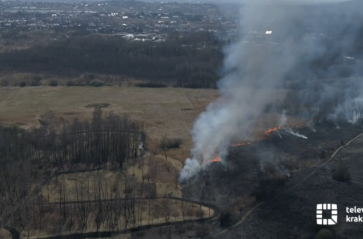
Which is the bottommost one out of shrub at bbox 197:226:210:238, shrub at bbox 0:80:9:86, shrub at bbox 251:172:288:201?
shrub at bbox 197:226:210:238

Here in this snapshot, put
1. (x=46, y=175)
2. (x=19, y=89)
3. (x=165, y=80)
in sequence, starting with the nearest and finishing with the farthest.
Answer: (x=46, y=175) → (x=19, y=89) → (x=165, y=80)

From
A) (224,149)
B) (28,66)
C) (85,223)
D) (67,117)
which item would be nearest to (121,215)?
(85,223)

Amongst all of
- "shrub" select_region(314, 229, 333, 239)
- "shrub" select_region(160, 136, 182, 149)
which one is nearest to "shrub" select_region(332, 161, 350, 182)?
"shrub" select_region(314, 229, 333, 239)

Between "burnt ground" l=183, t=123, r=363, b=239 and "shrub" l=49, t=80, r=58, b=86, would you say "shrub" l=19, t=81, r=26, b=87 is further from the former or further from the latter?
"burnt ground" l=183, t=123, r=363, b=239

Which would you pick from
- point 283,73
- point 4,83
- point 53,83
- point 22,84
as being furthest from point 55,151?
point 283,73

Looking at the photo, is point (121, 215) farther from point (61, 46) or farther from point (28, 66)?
point (61, 46)

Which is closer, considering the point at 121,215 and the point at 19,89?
the point at 121,215
